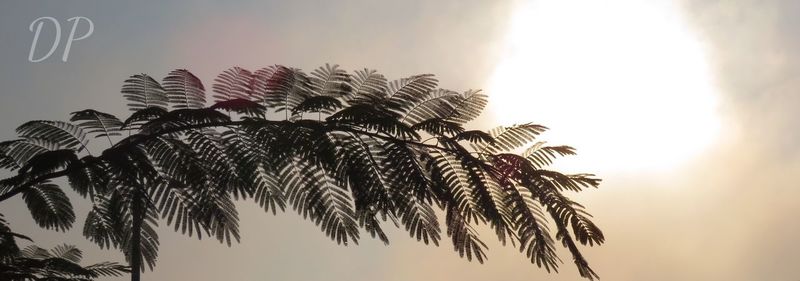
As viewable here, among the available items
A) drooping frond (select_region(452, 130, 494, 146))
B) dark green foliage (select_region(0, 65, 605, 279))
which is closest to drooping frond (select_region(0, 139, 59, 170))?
dark green foliage (select_region(0, 65, 605, 279))

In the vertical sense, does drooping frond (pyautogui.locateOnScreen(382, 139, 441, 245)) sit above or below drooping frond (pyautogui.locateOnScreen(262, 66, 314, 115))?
below

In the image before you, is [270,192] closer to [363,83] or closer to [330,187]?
[330,187]

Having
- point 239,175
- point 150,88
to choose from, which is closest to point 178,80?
point 150,88

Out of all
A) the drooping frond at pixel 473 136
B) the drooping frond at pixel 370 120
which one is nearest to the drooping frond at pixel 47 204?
the drooping frond at pixel 370 120

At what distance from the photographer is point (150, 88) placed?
5227mm

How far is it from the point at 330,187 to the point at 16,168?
196 centimetres

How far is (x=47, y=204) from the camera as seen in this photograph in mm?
5238

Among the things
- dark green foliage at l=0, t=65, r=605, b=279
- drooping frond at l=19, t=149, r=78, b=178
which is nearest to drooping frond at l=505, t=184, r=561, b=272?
dark green foliage at l=0, t=65, r=605, b=279

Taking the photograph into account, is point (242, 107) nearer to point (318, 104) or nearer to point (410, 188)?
point (318, 104)

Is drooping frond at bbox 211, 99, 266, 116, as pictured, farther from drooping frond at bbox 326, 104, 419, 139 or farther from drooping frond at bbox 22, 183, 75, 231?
drooping frond at bbox 22, 183, 75, 231

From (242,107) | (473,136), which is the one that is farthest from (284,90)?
(473,136)

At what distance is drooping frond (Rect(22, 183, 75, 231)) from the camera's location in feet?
16.9

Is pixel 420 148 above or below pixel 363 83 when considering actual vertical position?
below

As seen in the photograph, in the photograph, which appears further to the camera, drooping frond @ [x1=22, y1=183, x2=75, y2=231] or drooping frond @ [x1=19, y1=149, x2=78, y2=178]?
drooping frond @ [x1=22, y1=183, x2=75, y2=231]
